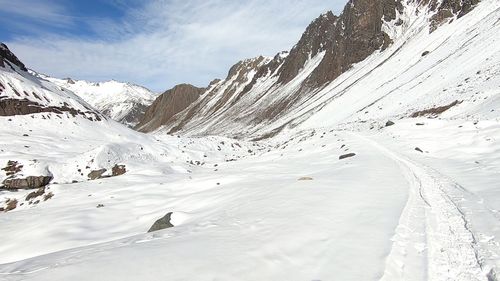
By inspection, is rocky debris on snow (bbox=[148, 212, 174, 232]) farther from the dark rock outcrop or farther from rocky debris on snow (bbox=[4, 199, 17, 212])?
the dark rock outcrop

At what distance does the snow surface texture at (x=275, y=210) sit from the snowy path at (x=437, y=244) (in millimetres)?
31

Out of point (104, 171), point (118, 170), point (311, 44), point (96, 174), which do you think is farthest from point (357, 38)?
point (96, 174)

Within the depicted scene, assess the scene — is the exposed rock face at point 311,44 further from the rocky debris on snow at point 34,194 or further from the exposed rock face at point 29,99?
the rocky debris on snow at point 34,194

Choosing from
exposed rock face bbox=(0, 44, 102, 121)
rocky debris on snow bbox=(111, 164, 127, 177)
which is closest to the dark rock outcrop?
rocky debris on snow bbox=(111, 164, 127, 177)

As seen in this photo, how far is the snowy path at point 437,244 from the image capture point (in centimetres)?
621

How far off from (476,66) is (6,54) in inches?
2177

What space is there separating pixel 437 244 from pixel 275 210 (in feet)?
14.2

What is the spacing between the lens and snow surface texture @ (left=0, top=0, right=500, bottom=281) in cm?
663

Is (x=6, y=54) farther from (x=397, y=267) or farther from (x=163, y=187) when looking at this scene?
(x=397, y=267)

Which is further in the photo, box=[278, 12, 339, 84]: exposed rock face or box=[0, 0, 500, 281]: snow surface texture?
box=[278, 12, 339, 84]: exposed rock face

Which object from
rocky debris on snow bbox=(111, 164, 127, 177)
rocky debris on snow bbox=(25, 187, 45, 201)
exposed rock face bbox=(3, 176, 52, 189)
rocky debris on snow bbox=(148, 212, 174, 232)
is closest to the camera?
rocky debris on snow bbox=(148, 212, 174, 232)

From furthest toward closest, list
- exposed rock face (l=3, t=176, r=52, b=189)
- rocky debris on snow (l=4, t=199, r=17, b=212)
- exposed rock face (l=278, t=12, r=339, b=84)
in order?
exposed rock face (l=278, t=12, r=339, b=84) < exposed rock face (l=3, t=176, r=52, b=189) < rocky debris on snow (l=4, t=199, r=17, b=212)

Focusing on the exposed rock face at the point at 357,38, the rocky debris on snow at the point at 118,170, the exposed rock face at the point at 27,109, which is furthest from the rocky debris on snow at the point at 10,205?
the exposed rock face at the point at 357,38

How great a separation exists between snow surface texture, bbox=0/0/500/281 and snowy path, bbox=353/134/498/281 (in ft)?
0.10
